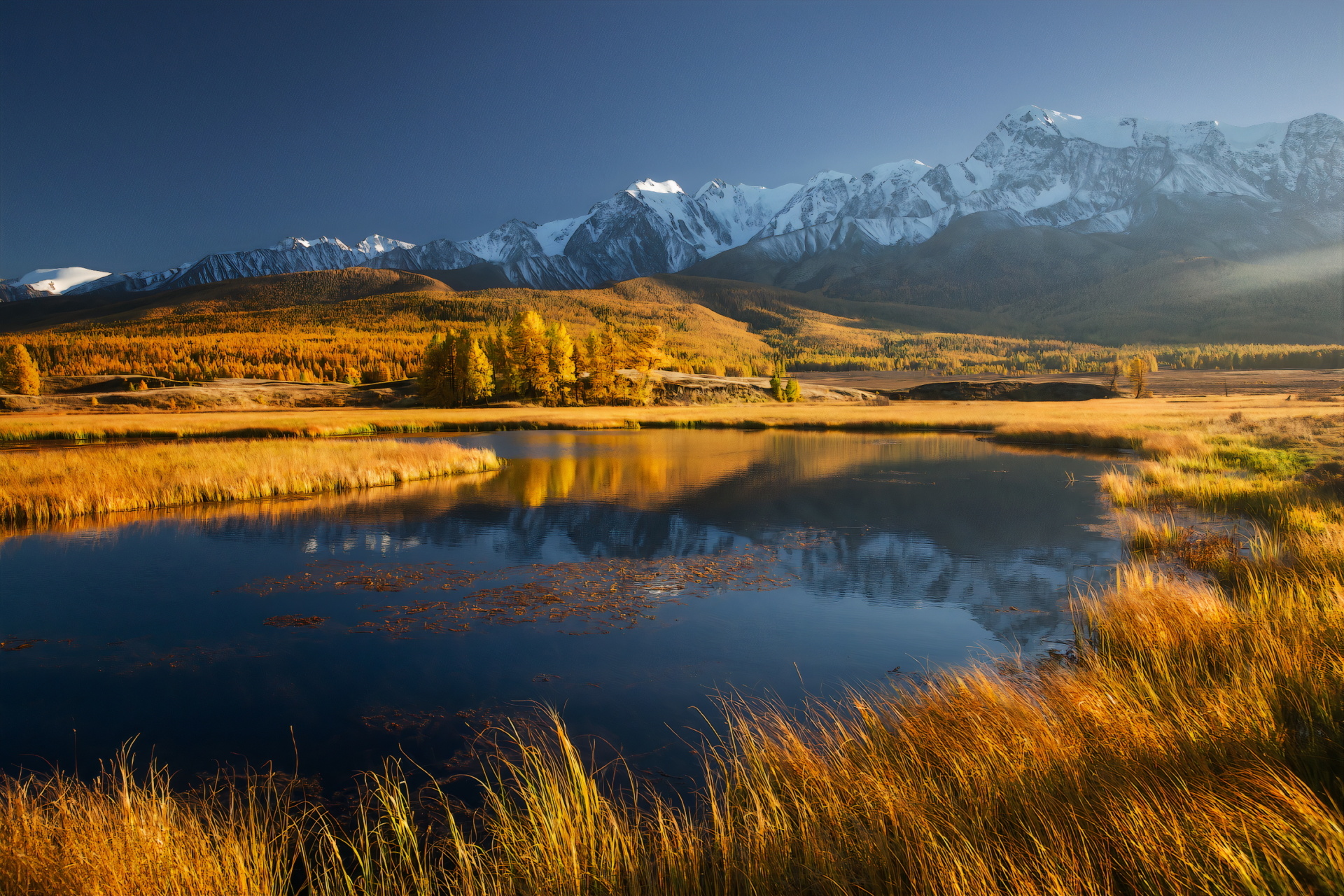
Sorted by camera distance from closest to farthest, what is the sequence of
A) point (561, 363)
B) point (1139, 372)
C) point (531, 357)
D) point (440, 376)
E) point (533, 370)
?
point (531, 357)
point (561, 363)
point (533, 370)
point (440, 376)
point (1139, 372)

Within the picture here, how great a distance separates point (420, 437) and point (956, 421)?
39413mm

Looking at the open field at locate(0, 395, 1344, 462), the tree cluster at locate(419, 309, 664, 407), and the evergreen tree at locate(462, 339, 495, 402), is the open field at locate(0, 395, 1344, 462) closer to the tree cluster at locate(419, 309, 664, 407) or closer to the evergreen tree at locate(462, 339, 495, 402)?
the evergreen tree at locate(462, 339, 495, 402)

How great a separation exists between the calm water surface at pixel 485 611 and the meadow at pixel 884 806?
0.93 metres

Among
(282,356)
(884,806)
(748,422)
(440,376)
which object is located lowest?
(748,422)

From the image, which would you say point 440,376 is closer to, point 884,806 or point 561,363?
point 561,363

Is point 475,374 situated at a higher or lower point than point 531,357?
A: lower

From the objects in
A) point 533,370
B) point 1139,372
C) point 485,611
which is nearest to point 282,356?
point 533,370

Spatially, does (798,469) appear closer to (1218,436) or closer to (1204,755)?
(1218,436)

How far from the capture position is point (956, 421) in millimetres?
53062

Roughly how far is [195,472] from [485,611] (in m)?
16.9

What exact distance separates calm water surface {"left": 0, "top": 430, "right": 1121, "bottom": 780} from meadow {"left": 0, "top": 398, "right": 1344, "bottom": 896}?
925 mm

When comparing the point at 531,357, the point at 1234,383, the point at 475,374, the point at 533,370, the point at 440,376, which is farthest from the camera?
the point at 1234,383

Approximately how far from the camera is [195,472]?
22484mm

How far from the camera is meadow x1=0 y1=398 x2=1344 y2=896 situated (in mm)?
3473
